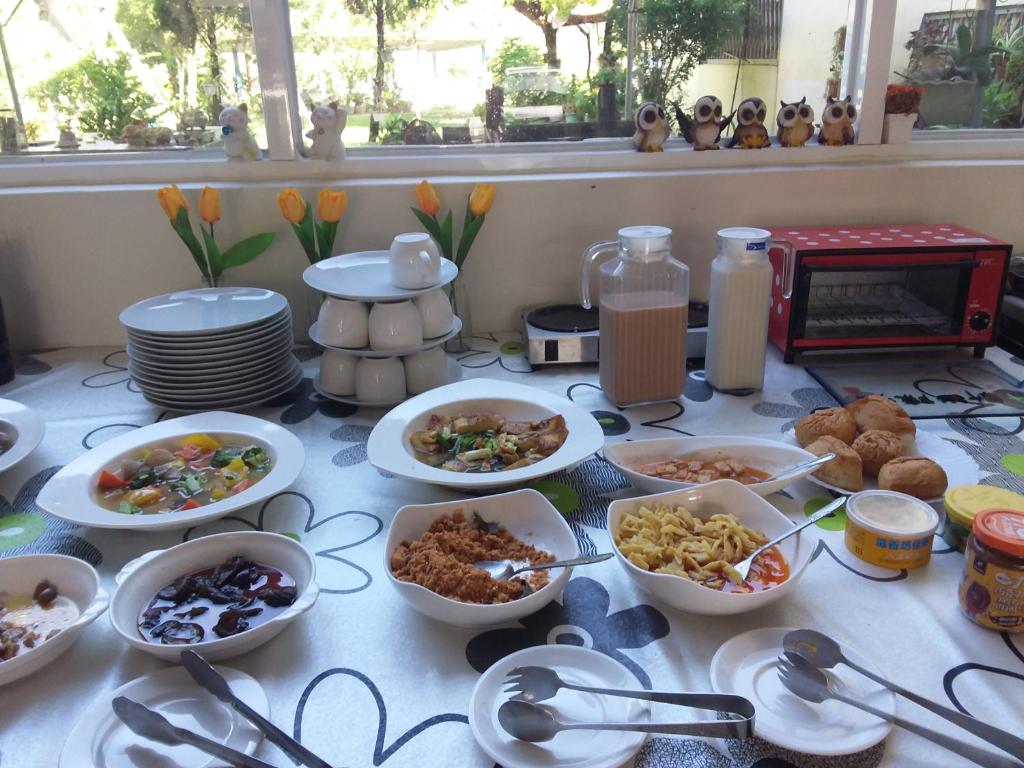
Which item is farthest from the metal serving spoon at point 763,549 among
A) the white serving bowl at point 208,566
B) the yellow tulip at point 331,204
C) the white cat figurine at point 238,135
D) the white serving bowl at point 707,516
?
the white cat figurine at point 238,135

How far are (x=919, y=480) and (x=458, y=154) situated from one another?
38.7 inches

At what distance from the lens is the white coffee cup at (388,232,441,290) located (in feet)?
3.60

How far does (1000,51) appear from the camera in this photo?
1516mm

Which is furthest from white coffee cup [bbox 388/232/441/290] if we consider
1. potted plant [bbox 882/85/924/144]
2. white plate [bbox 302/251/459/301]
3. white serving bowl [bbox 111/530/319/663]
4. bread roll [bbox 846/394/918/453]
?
potted plant [bbox 882/85/924/144]

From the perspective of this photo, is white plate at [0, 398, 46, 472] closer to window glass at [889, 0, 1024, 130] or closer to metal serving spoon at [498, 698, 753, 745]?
metal serving spoon at [498, 698, 753, 745]

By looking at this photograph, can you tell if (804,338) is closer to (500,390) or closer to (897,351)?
(897,351)

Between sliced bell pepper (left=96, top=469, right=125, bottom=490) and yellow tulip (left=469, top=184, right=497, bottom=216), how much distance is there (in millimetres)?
679

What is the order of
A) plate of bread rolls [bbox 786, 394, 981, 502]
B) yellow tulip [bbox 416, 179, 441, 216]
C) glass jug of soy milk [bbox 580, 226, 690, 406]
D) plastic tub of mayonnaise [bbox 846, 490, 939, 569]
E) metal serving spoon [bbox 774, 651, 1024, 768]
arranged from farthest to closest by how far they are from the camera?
1. yellow tulip [bbox 416, 179, 441, 216]
2. glass jug of soy milk [bbox 580, 226, 690, 406]
3. plate of bread rolls [bbox 786, 394, 981, 502]
4. plastic tub of mayonnaise [bbox 846, 490, 939, 569]
5. metal serving spoon [bbox 774, 651, 1024, 768]

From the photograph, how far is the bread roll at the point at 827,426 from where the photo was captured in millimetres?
950

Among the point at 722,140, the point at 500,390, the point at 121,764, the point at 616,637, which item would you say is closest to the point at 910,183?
the point at 722,140

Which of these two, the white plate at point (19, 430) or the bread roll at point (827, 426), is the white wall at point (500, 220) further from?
the bread roll at point (827, 426)

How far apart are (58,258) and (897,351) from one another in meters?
1.41

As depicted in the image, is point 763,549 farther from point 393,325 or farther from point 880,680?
point 393,325

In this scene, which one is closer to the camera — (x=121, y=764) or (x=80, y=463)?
(x=121, y=764)
